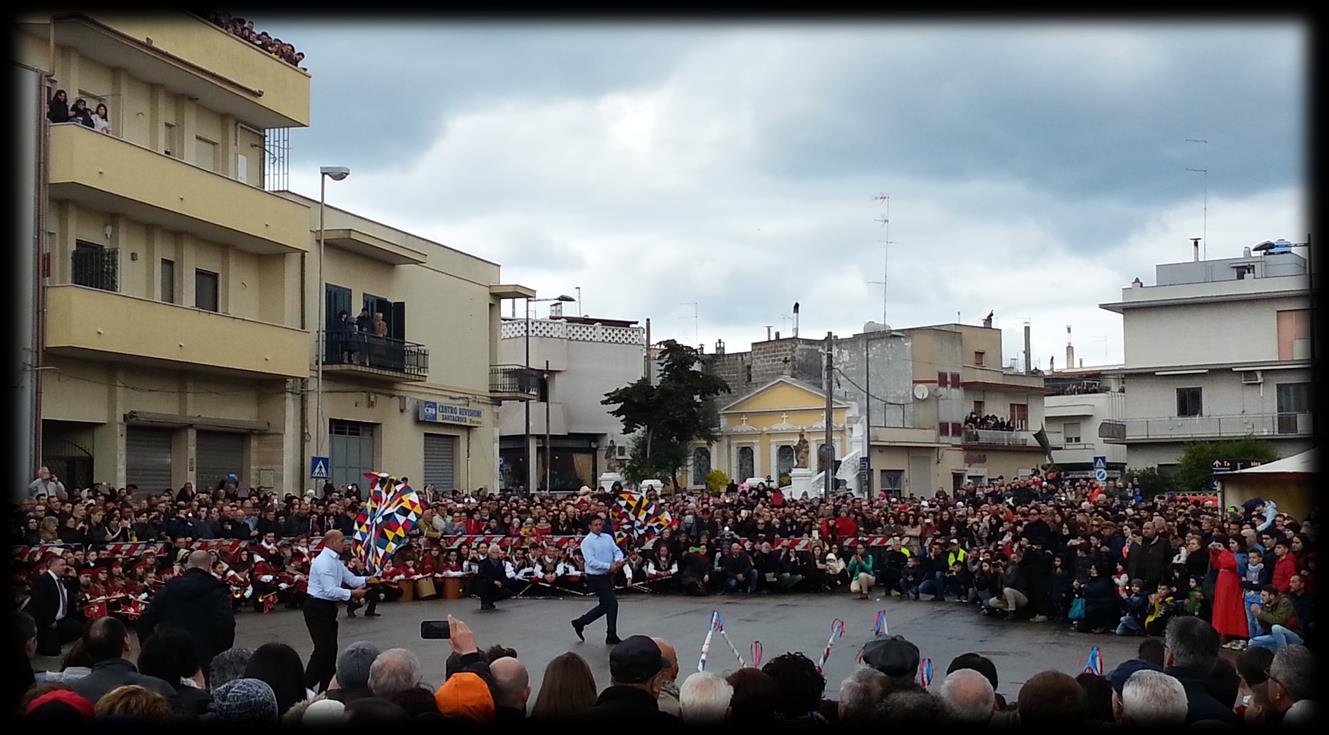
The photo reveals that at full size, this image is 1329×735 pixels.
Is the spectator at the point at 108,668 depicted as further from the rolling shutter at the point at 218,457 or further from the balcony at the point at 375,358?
the balcony at the point at 375,358

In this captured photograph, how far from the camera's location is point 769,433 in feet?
227

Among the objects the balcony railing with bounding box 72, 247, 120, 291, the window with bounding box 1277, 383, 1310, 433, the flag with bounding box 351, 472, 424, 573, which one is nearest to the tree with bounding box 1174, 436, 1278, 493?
the window with bounding box 1277, 383, 1310, 433

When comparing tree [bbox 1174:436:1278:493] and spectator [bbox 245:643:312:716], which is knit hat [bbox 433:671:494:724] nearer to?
spectator [bbox 245:643:312:716]

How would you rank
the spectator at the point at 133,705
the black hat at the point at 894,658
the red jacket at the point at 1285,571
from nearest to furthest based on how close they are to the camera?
the spectator at the point at 133,705, the black hat at the point at 894,658, the red jacket at the point at 1285,571

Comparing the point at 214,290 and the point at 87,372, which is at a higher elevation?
the point at 214,290

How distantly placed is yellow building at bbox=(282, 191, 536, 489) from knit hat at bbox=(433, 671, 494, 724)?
2863 centimetres

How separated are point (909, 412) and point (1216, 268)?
15.4 metres

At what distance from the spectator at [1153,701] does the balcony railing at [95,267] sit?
80.4 ft

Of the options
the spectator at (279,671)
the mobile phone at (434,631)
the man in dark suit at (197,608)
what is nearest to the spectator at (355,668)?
the spectator at (279,671)

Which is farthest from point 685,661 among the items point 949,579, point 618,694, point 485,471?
point 485,471

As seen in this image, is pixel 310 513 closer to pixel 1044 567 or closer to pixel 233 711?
pixel 1044 567

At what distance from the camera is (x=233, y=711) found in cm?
570

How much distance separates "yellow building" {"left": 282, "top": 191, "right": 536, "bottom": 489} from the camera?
35250mm

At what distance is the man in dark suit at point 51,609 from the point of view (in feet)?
53.6
